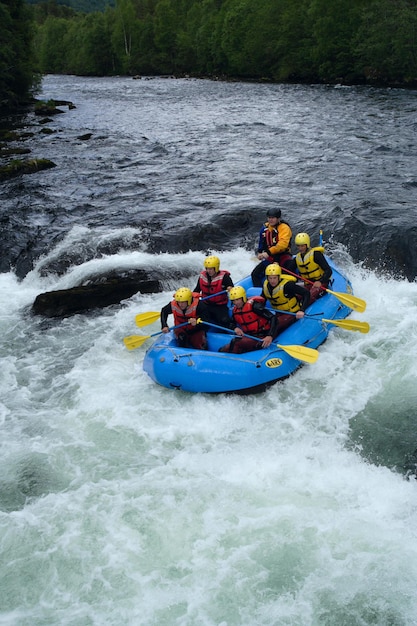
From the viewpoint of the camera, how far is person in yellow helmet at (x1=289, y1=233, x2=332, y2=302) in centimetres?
823

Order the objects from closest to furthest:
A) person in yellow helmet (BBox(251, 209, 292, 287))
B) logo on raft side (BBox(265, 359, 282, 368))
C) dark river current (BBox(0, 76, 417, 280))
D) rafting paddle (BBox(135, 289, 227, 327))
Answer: logo on raft side (BBox(265, 359, 282, 368))
rafting paddle (BBox(135, 289, 227, 327))
person in yellow helmet (BBox(251, 209, 292, 287))
dark river current (BBox(0, 76, 417, 280))

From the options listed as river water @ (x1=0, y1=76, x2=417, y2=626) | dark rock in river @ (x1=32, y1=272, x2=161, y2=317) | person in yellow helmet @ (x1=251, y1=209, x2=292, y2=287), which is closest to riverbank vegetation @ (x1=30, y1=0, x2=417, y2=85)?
river water @ (x1=0, y1=76, x2=417, y2=626)

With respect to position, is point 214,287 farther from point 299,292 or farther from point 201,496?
point 201,496

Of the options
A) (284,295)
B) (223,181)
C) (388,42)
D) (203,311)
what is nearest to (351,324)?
(284,295)

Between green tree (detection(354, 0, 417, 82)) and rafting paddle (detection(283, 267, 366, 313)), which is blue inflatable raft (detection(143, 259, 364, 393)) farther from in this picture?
green tree (detection(354, 0, 417, 82))

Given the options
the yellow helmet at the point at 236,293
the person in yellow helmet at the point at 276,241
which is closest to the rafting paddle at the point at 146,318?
the yellow helmet at the point at 236,293

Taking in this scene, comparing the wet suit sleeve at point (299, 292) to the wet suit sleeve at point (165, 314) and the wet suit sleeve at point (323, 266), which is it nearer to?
the wet suit sleeve at point (323, 266)

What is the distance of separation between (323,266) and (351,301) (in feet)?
2.20

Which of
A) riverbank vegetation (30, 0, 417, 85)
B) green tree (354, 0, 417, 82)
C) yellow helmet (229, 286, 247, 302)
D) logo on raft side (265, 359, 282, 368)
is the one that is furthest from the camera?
riverbank vegetation (30, 0, 417, 85)

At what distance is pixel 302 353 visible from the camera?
22.7ft

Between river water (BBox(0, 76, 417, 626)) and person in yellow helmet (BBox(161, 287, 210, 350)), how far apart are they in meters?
0.82

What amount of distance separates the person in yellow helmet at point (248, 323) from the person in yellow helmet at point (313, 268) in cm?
116

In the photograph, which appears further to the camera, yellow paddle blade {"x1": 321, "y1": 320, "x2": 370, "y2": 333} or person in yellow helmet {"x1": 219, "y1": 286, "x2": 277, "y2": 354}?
yellow paddle blade {"x1": 321, "y1": 320, "x2": 370, "y2": 333}

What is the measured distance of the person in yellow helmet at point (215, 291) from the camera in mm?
7754
